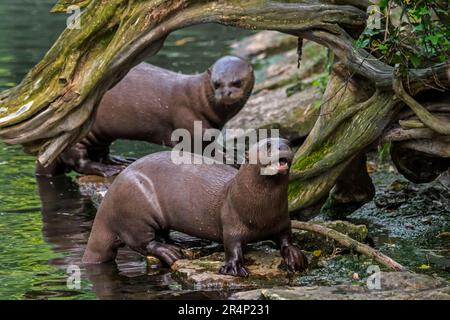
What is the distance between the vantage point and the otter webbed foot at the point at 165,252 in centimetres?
656

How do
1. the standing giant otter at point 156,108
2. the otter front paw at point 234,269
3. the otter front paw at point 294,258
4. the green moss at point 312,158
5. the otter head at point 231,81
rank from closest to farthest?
the otter front paw at point 234,269 → the otter front paw at point 294,258 → the green moss at point 312,158 → the otter head at point 231,81 → the standing giant otter at point 156,108

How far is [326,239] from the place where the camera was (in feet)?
21.8

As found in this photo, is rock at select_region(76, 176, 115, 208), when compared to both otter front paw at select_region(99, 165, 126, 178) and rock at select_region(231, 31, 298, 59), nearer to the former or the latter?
otter front paw at select_region(99, 165, 126, 178)

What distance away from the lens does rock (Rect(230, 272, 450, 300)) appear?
5566mm

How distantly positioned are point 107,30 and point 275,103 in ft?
13.5

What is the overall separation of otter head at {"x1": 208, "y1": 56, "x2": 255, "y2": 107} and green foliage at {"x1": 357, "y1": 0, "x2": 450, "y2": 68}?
7.45 feet

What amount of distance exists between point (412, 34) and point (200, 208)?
1.53m

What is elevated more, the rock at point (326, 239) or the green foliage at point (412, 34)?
the green foliage at point (412, 34)

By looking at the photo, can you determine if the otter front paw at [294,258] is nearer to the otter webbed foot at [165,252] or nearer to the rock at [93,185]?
the otter webbed foot at [165,252]

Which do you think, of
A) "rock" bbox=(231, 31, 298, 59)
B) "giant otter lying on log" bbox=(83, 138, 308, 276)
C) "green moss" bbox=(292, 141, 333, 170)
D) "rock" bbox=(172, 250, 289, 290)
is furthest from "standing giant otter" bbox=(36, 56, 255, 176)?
"rock" bbox=(231, 31, 298, 59)

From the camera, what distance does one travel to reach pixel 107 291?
6180mm

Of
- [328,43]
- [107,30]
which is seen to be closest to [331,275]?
[328,43]

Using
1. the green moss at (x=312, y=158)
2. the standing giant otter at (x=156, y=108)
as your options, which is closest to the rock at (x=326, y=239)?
the green moss at (x=312, y=158)

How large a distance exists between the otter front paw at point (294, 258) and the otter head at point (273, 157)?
0.46 m
